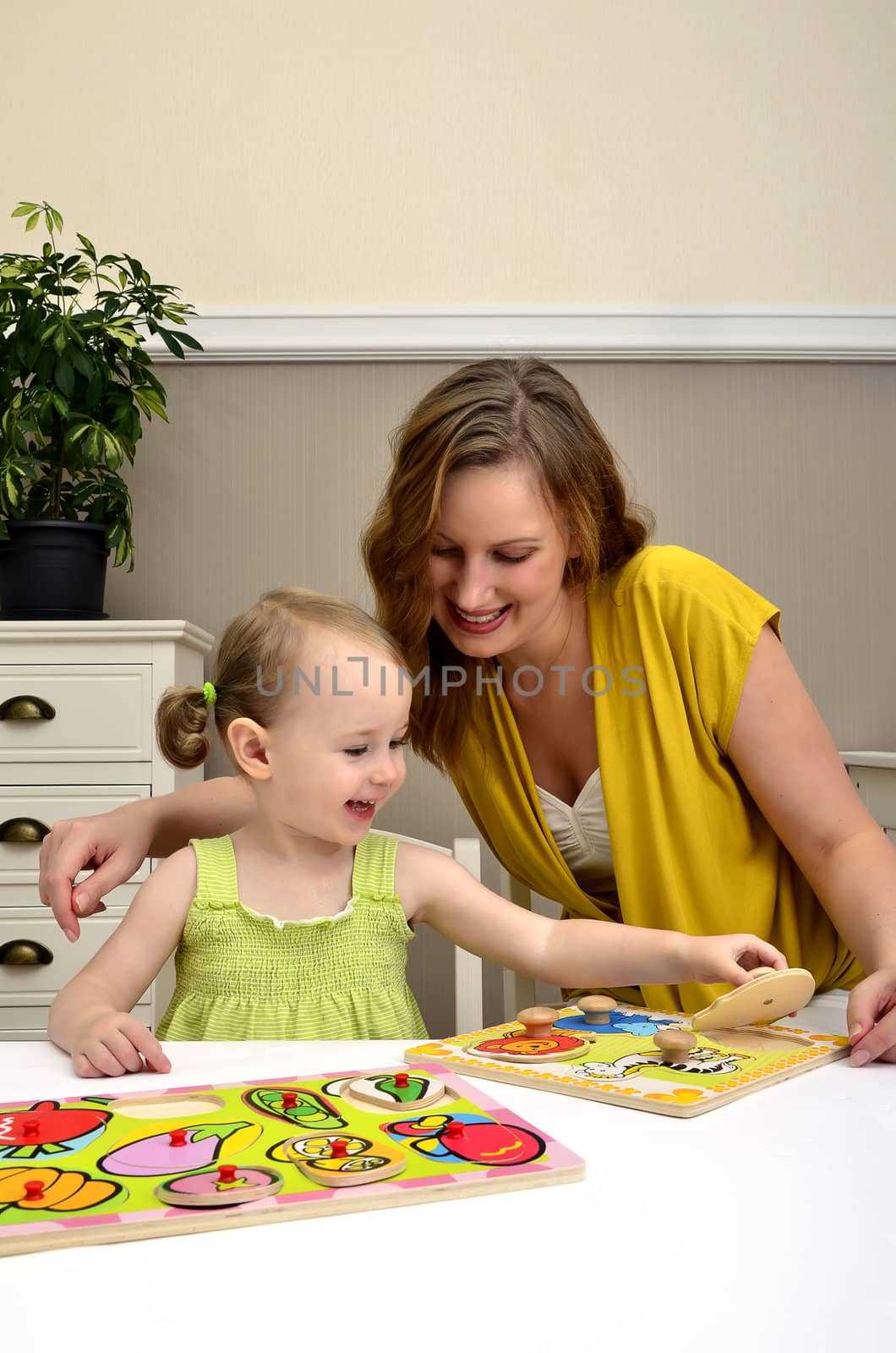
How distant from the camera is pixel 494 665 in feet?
4.61

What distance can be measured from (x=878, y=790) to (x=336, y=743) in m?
1.31

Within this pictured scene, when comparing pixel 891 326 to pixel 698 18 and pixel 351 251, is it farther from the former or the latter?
pixel 351 251

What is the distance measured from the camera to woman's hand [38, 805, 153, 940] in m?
0.98

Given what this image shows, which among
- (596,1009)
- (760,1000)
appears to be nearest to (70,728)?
(596,1009)

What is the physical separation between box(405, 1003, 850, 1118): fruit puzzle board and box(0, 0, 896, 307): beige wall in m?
1.79

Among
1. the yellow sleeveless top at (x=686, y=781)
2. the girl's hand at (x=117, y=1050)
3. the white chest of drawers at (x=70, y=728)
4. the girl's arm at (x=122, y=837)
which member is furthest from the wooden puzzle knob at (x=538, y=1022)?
the white chest of drawers at (x=70, y=728)

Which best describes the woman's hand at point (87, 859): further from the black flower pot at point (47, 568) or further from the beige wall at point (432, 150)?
the beige wall at point (432, 150)

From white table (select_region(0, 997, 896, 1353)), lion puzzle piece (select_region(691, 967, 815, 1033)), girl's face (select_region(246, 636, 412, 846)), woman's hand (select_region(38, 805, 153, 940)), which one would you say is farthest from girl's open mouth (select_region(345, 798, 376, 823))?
white table (select_region(0, 997, 896, 1353))

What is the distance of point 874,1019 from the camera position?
0.77 m

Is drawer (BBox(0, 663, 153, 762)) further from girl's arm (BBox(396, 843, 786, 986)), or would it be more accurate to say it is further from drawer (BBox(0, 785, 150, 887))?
girl's arm (BBox(396, 843, 786, 986))

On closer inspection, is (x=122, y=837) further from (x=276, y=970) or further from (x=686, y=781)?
(x=686, y=781)

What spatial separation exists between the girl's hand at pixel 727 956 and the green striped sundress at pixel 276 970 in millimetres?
298

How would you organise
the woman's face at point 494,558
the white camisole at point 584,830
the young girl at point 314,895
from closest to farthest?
the young girl at point 314,895 → the woman's face at point 494,558 → the white camisole at point 584,830

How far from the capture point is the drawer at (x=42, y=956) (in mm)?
1838
